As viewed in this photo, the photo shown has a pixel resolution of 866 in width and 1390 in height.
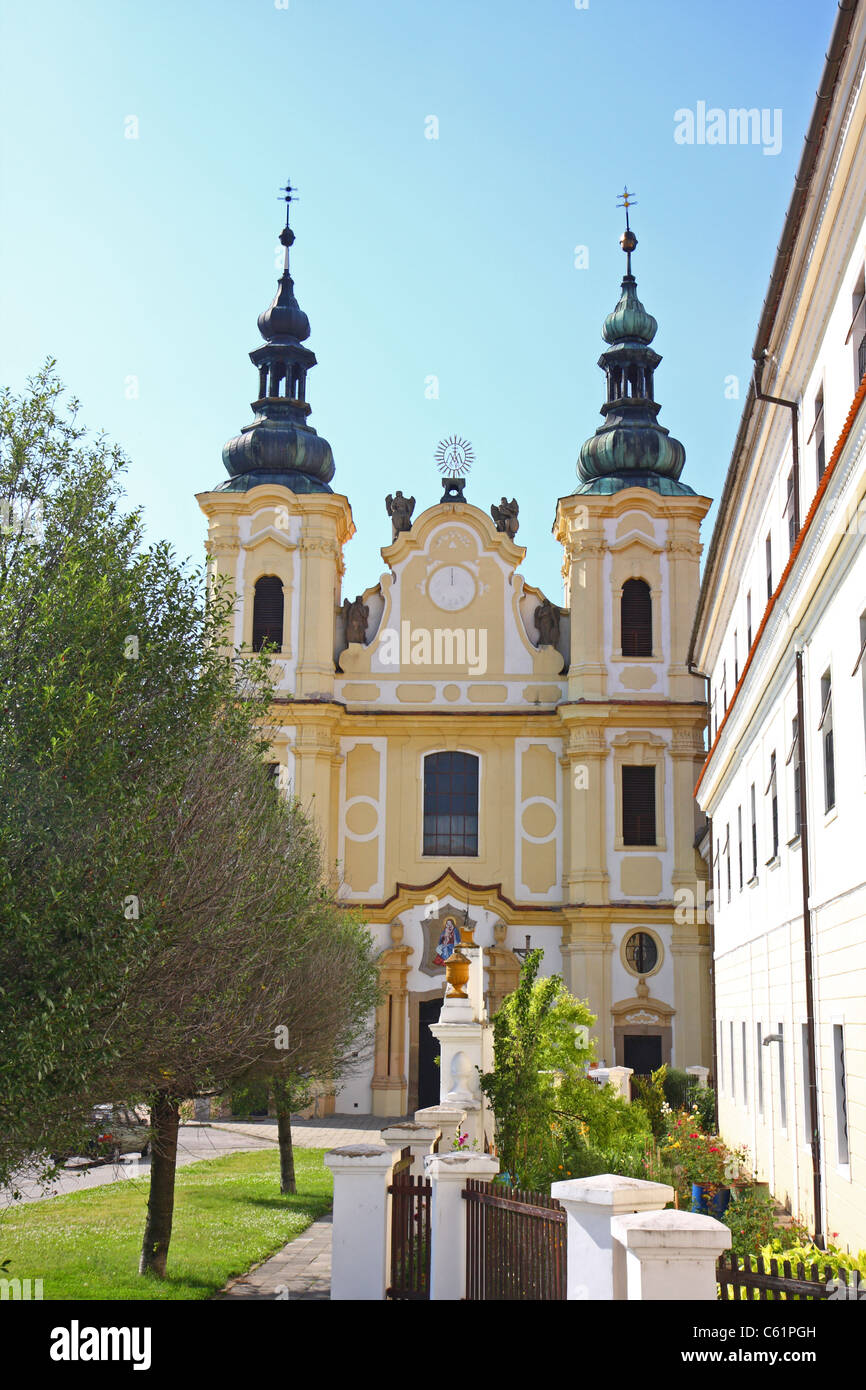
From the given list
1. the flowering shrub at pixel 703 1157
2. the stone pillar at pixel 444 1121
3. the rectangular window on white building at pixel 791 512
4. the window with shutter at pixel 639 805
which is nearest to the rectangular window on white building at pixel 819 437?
the rectangular window on white building at pixel 791 512

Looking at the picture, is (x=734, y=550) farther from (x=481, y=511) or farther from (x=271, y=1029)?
(x=481, y=511)

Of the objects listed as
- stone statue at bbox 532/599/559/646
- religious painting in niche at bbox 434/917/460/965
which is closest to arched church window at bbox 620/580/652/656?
stone statue at bbox 532/599/559/646

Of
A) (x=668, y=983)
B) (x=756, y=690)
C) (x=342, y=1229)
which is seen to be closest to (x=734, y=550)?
(x=756, y=690)

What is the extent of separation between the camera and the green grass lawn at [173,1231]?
44.9 ft

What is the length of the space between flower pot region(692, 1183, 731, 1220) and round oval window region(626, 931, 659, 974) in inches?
754

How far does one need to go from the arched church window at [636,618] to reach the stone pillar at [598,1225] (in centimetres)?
3073

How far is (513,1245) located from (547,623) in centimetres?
2995

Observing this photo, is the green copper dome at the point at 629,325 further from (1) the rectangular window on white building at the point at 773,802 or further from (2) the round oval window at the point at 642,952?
A: (1) the rectangular window on white building at the point at 773,802

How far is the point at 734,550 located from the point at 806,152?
10.8 meters

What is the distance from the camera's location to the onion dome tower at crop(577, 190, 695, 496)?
39.8 m

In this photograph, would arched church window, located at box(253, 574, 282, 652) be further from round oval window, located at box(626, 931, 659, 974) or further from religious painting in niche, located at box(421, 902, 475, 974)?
round oval window, located at box(626, 931, 659, 974)

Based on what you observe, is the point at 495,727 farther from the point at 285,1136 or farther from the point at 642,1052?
the point at 285,1136

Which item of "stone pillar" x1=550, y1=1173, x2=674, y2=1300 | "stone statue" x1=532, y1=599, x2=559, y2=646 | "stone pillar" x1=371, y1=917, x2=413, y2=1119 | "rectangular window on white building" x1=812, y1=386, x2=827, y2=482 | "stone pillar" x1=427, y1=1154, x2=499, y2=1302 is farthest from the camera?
"stone statue" x1=532, y1=599, x2=559, y2=646

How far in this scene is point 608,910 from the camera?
36156 millimetres
